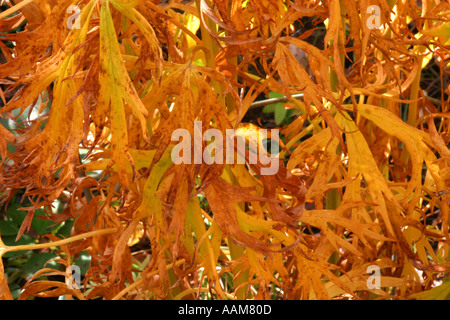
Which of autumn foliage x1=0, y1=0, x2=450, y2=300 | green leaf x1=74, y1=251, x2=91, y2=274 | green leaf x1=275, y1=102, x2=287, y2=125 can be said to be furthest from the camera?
green leaf x1=275, y1=102, x2=287, y2=125

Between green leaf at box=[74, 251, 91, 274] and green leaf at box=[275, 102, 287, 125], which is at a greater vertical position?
green leaf at box=[275, 102, 287, 125]

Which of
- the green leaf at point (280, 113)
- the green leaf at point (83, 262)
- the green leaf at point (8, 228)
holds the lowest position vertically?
the green leaf at point (83, 262)

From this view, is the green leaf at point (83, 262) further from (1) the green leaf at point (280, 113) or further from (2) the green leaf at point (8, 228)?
(1) the green leaf at point (280, 113)

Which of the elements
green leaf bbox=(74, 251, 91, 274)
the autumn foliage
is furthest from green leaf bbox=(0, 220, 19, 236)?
the autumn foliage

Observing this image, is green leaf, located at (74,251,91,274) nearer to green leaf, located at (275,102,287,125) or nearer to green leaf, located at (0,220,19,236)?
green leaf, located at (0,220,19,236)

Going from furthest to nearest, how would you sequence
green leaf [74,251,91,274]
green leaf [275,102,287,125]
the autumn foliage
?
green leaf [275,102,287,125] < green leaf [74,251,91,274] < the autumn foliage

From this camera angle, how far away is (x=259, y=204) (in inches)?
19.6

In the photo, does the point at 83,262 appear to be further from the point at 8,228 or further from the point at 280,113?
the point at 280,113

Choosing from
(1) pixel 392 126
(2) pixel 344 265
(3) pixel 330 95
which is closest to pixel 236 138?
(3) pixel 330 95

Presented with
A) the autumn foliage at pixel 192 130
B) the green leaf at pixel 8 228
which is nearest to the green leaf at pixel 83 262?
the green leaf at pixel 8 228

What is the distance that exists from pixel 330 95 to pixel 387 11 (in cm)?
10

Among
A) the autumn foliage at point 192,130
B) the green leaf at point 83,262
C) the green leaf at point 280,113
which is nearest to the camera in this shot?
the autumn foliage at point 192,130
